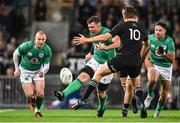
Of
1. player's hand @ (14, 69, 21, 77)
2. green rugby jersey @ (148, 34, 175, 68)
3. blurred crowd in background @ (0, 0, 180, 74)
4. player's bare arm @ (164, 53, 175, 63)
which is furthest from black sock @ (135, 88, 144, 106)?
blurred crowd in background @ (0, 0, 180, 74)

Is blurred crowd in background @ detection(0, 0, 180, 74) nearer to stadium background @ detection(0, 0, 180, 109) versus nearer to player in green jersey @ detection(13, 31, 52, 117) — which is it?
stadium background @ detection(0, 0, 180, 109)

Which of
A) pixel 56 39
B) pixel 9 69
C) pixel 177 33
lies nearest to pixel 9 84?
pixel 9 69

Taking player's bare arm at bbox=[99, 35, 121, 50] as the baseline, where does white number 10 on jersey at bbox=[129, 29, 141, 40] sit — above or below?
above

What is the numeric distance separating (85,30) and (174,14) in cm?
309

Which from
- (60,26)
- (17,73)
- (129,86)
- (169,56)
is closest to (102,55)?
(129,86)

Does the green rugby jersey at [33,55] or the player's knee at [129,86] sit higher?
the green rugby jersey at [33,55]

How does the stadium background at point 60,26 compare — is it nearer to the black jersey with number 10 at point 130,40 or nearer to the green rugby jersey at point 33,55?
the green rugby jersey at point 33,55

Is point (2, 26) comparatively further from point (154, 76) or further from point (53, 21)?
point (154, 76)

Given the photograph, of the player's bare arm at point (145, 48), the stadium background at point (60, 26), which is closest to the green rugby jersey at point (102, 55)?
the player's bare arm at point (145, 48)

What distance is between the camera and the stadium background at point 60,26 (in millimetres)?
26172

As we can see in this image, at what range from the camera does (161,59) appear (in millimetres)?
20188

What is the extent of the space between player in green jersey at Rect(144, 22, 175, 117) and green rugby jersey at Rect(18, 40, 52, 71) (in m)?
2.32

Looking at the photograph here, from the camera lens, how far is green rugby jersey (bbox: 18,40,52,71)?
1972 centimetres

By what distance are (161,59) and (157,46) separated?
0.48 m
